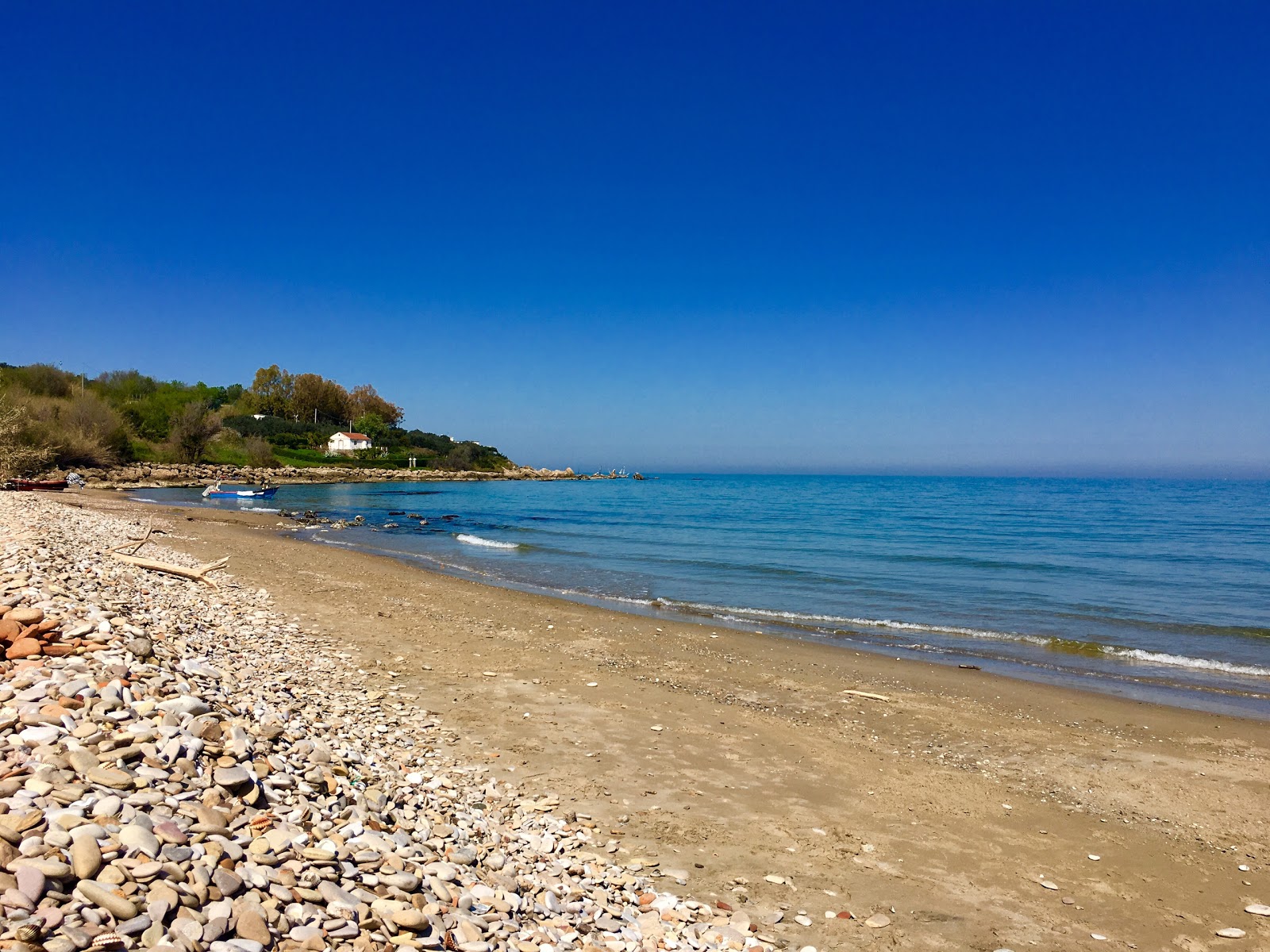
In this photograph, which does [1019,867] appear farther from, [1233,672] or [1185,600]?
[1185,600]

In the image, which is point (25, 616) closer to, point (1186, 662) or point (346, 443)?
point (1186, 662)

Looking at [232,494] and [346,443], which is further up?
[346,443]

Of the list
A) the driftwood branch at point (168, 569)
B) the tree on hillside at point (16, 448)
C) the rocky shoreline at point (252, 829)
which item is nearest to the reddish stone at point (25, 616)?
the rocky shoreline at point (252, 829)

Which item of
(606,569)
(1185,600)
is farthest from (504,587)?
(1185,600)

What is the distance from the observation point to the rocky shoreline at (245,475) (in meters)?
51.5

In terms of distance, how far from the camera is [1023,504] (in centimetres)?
6556

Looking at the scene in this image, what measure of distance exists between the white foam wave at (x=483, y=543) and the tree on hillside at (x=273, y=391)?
9162 centimetres

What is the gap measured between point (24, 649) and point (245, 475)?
7206 cm

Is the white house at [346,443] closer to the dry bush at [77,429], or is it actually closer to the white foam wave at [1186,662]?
the dry bush at [77,429]

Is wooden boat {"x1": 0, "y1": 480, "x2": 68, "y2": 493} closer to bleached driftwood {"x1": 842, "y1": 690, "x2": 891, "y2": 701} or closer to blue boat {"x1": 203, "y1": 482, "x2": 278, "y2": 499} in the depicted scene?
blue boat {"x1": 203, "y1": 482, "x2": 278, "y2": 499}

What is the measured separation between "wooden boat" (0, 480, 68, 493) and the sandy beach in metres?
32.5

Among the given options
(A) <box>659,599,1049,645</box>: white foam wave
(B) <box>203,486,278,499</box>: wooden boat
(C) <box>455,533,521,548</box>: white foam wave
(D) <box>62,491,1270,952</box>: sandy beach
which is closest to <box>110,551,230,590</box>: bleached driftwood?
(D) <box>62,491,1270,952</box>: sandy beach

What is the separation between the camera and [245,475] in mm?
69562

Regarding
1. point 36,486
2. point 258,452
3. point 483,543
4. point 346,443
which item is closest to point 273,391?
point 346,443
